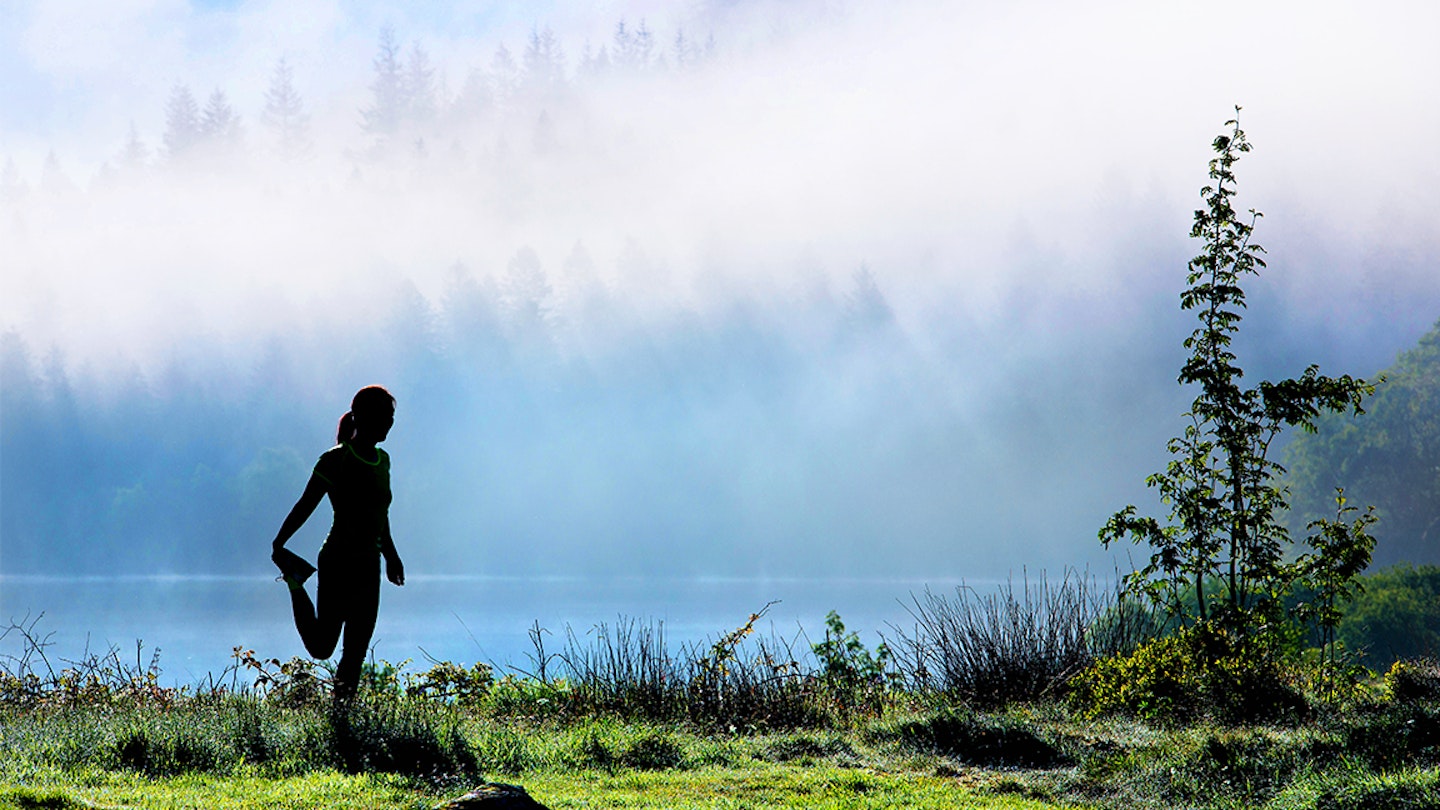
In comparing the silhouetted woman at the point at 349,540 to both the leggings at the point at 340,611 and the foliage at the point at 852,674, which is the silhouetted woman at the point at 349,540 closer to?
the leggings at the point at 340,611

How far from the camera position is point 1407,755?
23.9ft

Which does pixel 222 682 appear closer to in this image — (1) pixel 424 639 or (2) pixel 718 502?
(1) pixel 424 639

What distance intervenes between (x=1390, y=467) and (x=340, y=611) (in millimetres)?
113657

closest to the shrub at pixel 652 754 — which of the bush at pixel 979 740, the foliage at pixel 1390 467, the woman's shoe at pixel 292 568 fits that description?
the bush at pixel 979 740

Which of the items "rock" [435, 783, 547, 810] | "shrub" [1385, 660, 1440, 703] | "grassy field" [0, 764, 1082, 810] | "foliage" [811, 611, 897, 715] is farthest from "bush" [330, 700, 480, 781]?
"shrub" [1385, 660, 1440, 703]

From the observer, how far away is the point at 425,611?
96.4m

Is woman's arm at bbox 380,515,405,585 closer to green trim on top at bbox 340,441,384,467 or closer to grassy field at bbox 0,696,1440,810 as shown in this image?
green trim on top at bbox 340,441,384,467

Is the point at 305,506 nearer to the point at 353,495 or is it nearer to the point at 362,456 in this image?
the point at 353,495

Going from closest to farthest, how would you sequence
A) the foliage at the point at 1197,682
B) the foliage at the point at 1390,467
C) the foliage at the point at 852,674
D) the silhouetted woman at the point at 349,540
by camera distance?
A: the silhouetted woman at the point at 349,540, the foliage at the point at 1197,682, the foliage at the point at 852,674, the foliage at the point at 1390,467

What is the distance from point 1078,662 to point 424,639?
158 feet

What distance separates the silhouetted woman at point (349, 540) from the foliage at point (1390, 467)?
10777cm

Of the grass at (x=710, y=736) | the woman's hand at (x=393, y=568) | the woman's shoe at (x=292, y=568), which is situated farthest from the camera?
the woman's hand at (x=393, y=568)

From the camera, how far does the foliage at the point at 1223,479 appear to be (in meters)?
11.1

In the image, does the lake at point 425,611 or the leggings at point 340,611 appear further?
the lake at point 425,611
